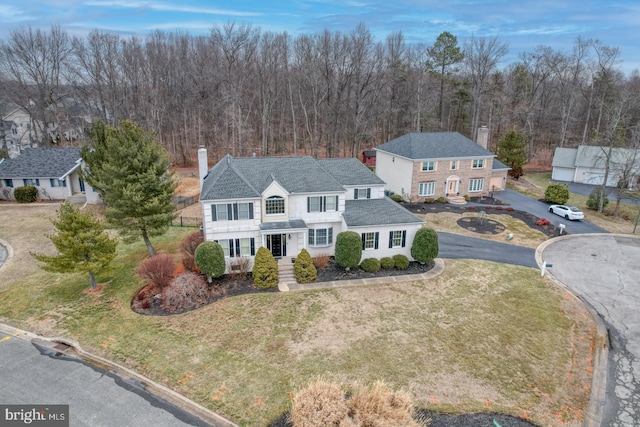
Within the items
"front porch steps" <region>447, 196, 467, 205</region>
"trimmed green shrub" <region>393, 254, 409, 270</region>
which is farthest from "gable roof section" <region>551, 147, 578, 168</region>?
"trimmed green shrub" <region>393, 254, 409, 270</region>

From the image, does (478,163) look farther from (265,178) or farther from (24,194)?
(24,194)

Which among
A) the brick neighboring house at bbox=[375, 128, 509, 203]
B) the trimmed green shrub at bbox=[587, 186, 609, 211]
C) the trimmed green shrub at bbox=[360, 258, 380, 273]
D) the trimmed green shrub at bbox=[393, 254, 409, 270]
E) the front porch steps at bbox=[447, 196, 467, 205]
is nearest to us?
the trimmed green shrub at bbox=[360, 258, 380, 273]

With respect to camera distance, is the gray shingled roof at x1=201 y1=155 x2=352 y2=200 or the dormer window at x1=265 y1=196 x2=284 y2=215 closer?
the gray shingled roof at x1=201 y1=155 x2=352 y2=200

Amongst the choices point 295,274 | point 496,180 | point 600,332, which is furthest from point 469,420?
point 496,180

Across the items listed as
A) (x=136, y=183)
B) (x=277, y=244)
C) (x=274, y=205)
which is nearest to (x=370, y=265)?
(x=277, y=244)

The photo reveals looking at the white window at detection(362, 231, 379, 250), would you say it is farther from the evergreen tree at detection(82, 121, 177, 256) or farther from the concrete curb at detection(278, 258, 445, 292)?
the evergreen tree at detection(82, 121, 177, 256)

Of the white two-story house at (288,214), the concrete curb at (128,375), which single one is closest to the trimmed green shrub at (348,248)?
the white two-story house at (288,214)
